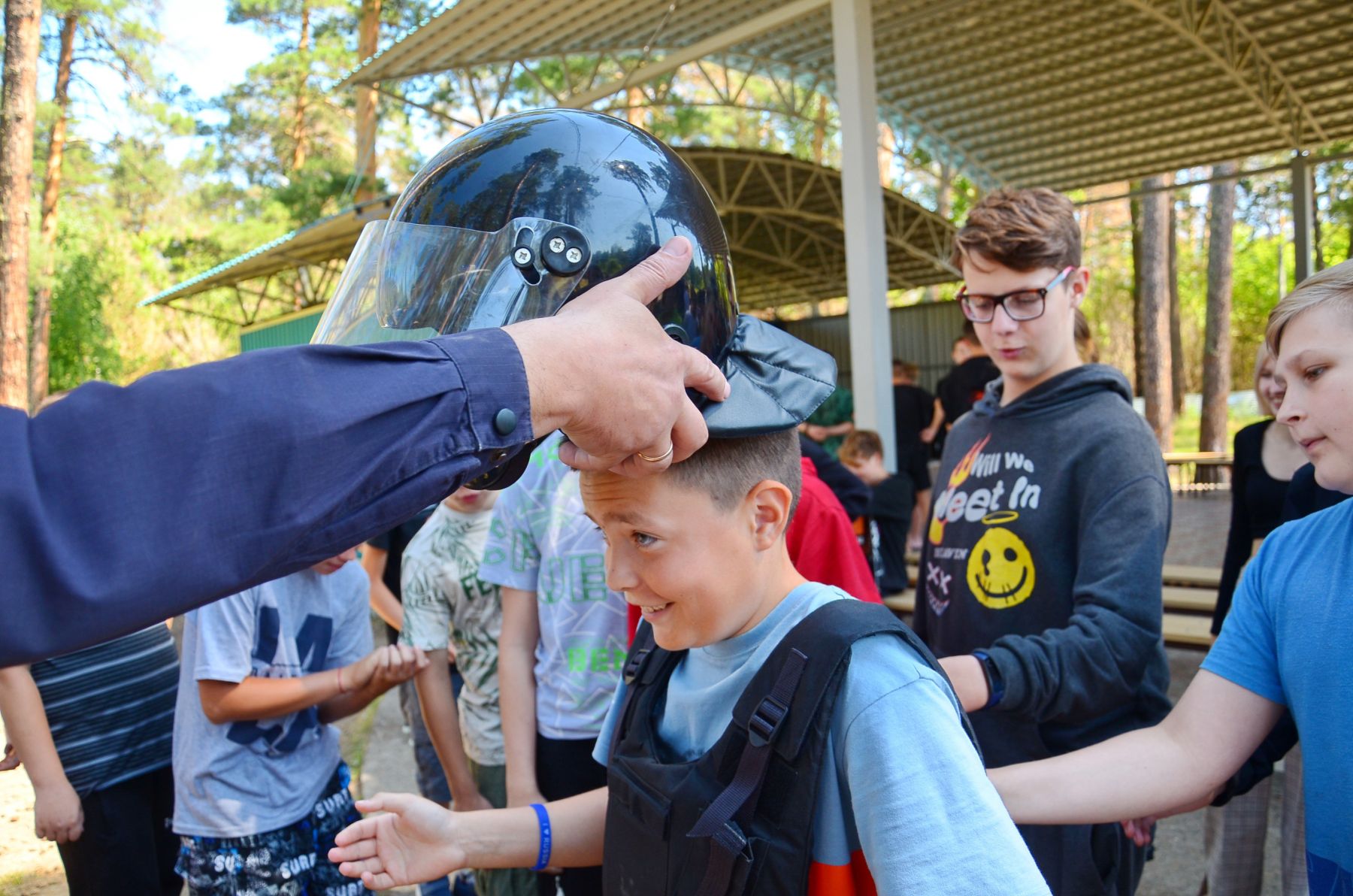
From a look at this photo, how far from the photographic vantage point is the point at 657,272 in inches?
54.3

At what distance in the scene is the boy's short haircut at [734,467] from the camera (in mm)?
1667

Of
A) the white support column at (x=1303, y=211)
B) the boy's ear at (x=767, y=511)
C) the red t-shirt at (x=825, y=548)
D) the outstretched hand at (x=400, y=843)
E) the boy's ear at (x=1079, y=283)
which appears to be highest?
the white support column at (x=1303, y=211)

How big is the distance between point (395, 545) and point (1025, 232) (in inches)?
136

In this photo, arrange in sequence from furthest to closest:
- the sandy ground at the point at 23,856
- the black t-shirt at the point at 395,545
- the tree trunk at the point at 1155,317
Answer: the tree trunk at the point at 1155,317, the black t-shirt at the point at 395,545, the sandy ground at the point at 23,856

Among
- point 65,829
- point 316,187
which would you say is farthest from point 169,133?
point 65,829

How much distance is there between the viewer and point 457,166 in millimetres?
1475

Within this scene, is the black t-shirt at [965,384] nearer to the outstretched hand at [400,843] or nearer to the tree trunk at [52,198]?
the outstretched hand at [400,843]

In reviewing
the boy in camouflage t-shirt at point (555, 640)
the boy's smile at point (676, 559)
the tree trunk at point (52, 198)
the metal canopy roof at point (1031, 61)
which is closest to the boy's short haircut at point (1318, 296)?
the boy's smile at point (676, 559)

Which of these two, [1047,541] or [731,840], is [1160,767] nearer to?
[1047,541]

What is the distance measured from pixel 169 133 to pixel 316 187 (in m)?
8.92

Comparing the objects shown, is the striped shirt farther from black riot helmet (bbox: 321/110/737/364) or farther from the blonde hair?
the blonde hair

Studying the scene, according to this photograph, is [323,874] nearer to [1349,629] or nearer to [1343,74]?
[1349,629]

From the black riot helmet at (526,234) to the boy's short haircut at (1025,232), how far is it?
49.2 inches

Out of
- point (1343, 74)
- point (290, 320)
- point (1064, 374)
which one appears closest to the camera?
point (1064, 374)
